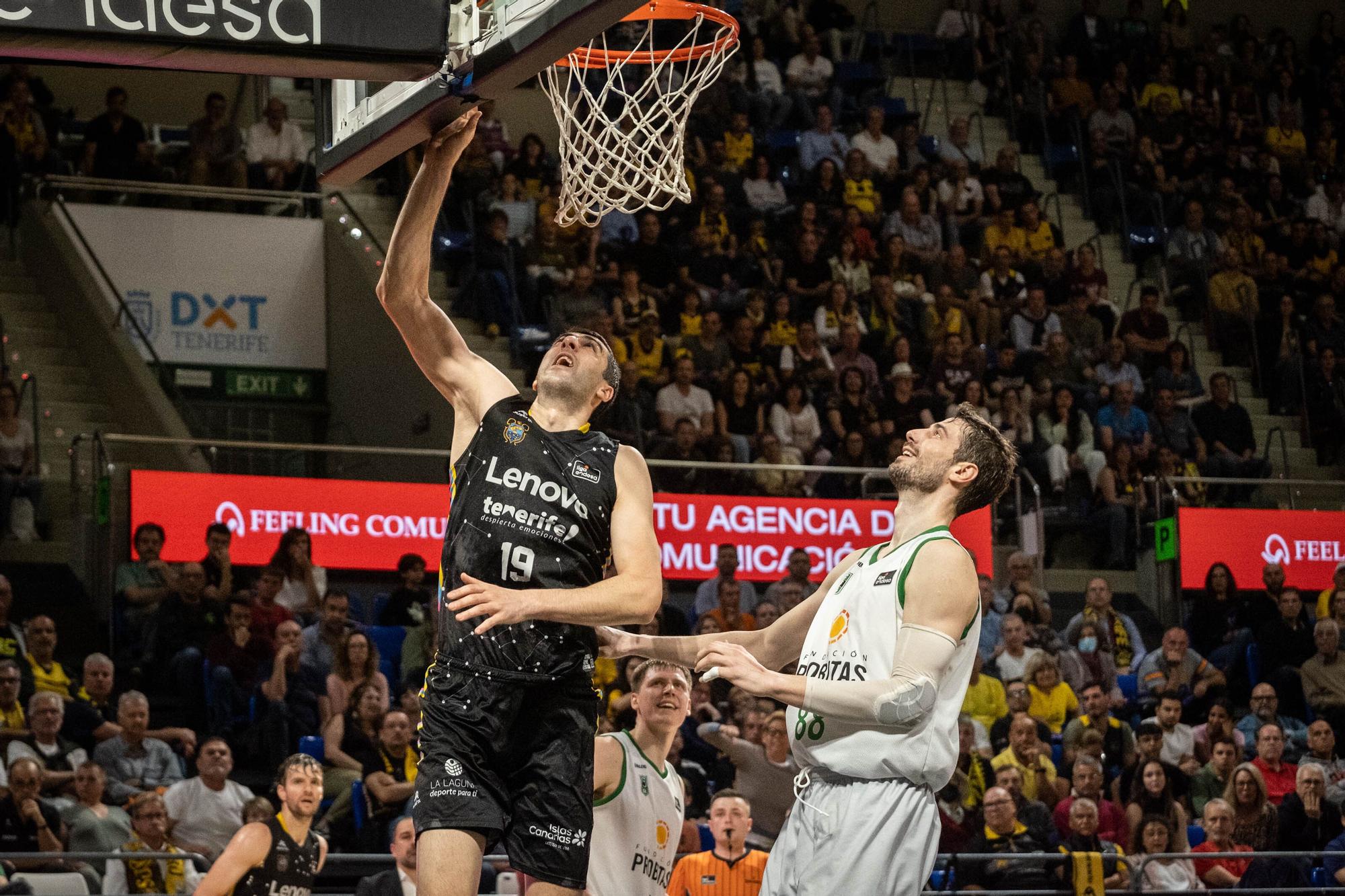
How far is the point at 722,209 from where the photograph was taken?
55.3ft

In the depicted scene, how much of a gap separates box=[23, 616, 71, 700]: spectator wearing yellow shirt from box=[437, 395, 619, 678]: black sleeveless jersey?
6.79 meters

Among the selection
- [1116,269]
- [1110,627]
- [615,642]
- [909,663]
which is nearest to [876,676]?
[909,663]

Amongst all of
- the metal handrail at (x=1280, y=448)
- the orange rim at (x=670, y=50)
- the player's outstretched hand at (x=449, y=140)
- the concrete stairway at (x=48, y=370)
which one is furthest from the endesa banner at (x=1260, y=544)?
the player's outstretched hand at (x=449, y=140)

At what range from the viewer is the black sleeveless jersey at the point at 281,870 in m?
7.93

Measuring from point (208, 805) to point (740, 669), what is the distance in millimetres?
6621

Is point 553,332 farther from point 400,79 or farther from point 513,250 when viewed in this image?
point 400,79

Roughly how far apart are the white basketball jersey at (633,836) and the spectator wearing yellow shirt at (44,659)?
5.60m

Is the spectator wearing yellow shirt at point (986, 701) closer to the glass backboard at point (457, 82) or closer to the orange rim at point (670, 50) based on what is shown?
the orange rim at point (670, 50)

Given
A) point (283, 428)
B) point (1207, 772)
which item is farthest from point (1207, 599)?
point (283, 428)

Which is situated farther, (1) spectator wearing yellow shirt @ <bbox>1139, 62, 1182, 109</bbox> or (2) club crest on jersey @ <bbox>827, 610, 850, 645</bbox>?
(1) spectator wearing yellow shirt @ <bbox>1139, 62, 1182, 109</bbox>

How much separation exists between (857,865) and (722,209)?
1252 cm

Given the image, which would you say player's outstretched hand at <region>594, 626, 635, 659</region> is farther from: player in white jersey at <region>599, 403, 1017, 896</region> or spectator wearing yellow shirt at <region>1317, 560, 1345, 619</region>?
spectator wearing yellow shirt at <region>1317, 560, 1345, 619</region>

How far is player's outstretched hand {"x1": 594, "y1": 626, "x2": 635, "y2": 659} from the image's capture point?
549 cm

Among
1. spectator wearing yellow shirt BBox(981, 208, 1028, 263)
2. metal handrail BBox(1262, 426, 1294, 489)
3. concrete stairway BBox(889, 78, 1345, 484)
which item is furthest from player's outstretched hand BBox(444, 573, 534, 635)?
spectator wearing yellow shirt BBox(981, 208, 1028, 263)
